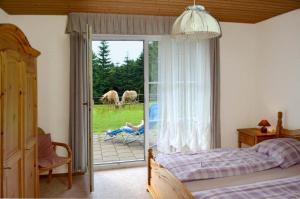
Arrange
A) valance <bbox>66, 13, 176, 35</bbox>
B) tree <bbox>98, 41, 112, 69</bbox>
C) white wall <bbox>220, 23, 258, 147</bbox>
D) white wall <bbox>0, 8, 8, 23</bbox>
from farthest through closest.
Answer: white wall <bbox>220, 23, 258, 147</bbox>
tree <bbox>98, 41, 112, 69</bbox>
valance <bbox>66, 13, 176, 35</bbox>
white wall <bbox>0, 8, 8, 23</bbox>

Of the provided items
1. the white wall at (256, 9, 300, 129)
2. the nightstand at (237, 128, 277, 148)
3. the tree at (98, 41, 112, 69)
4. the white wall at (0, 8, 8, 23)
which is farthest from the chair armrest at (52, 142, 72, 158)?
the white wall at (256, 9, 300, 129)

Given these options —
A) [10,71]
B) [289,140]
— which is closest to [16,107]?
[10,71]

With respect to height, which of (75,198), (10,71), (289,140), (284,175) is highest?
(10,71)

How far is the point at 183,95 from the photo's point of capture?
440 cm

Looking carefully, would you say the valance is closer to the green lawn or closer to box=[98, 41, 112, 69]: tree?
box=[98, 41, 112, 69]: tree

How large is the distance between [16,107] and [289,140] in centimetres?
301

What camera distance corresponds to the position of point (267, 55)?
4.50 meters

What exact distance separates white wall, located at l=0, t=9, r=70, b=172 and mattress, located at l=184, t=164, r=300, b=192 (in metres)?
2.28

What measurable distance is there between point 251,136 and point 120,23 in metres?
2.58

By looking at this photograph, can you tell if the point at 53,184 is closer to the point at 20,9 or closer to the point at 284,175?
the point at 20,9

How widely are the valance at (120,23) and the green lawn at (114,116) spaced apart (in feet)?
4.19

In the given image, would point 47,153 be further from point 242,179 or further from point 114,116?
point 242,179

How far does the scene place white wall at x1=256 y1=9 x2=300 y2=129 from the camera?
155 inches

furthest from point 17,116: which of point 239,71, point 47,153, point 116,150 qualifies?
point 239,71
